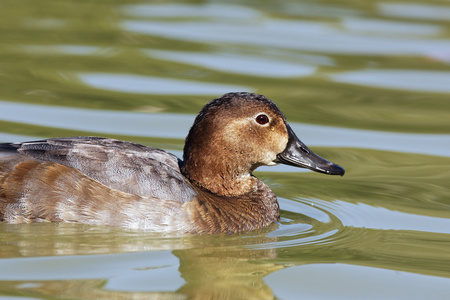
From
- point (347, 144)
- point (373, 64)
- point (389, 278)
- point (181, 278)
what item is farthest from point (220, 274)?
point (373, 64)

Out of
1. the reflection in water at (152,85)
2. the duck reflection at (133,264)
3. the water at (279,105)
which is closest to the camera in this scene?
the duck reflection at (133,264)

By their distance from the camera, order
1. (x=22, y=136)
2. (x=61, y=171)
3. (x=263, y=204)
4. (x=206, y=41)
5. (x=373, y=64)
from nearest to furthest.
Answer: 1. (x=61, y=171)
2. (x=263, y=204)
3. (x=22, y=136)
4. (x=373, y=64)
5. (x=206, y=41)

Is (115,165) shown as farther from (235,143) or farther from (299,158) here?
(299,158)

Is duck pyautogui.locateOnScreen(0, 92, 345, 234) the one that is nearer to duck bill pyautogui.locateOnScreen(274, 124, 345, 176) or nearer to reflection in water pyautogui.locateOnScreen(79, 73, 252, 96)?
duck bill pyautogui.locateOnScreen(274, 124, 345, 176)

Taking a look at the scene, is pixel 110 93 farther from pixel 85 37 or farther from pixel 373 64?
pixel 373 64

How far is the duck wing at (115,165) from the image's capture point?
660cm

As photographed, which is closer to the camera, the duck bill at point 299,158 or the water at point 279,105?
the water at point 279,105

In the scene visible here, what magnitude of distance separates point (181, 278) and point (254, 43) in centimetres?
784

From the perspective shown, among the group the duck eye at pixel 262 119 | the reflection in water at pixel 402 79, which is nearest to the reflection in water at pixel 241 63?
the reflection in water at pixel 402 79

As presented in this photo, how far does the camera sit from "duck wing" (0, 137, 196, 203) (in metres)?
6.60

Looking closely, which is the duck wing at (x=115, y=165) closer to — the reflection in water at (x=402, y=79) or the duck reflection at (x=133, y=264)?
the duck reflection at (x=133, y=264)

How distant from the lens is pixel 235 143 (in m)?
7.11

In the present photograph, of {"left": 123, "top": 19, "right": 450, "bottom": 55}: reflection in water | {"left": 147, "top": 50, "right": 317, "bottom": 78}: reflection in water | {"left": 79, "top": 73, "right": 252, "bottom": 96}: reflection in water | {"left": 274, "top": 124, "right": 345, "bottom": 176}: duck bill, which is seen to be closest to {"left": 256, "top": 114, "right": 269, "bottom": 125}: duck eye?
{"left": 274, "top": 124, "right": 345, "bottom": 176}: duck bill

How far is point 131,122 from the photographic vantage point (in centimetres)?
981
